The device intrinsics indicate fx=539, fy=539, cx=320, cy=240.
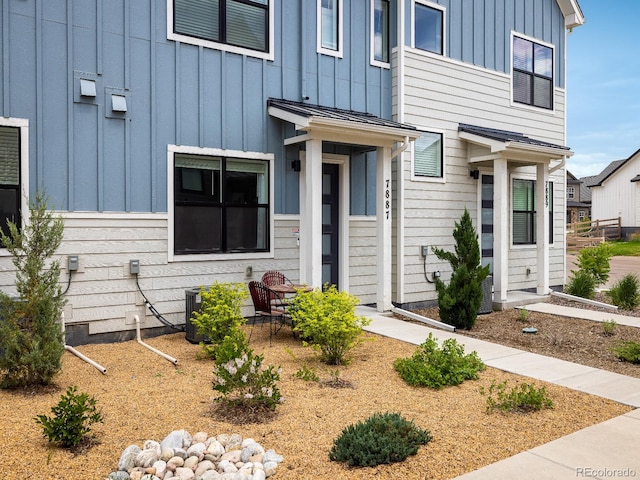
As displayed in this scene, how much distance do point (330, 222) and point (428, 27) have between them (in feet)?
14.1

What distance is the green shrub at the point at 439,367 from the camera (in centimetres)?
534

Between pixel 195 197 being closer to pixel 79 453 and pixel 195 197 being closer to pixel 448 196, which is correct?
pixel 79 453

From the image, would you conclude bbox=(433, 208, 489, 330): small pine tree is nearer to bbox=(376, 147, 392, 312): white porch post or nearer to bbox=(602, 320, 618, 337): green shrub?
bbox=(376, 147, 392, 312): white porch post

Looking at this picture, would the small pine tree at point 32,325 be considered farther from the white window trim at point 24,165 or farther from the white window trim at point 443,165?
the white window trim at point 443,165

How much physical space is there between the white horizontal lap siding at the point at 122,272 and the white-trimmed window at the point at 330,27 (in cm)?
395

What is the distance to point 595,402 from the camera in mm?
4914

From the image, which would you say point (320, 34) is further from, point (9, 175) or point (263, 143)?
point (9, 175)

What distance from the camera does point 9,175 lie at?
6309 millimetres

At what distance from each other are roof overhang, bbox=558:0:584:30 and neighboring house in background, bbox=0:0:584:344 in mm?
1220

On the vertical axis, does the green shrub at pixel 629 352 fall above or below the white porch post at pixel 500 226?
below

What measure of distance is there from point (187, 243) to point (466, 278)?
419 centimetres

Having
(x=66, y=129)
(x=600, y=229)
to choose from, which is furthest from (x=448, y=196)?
(x=600, y=229)

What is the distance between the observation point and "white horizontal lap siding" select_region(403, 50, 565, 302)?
9859 millimetres

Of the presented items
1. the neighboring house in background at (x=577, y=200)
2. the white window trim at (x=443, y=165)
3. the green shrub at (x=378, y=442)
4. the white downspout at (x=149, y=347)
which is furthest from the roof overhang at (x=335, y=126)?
the neighboring house in background at (x=577, y=200)
